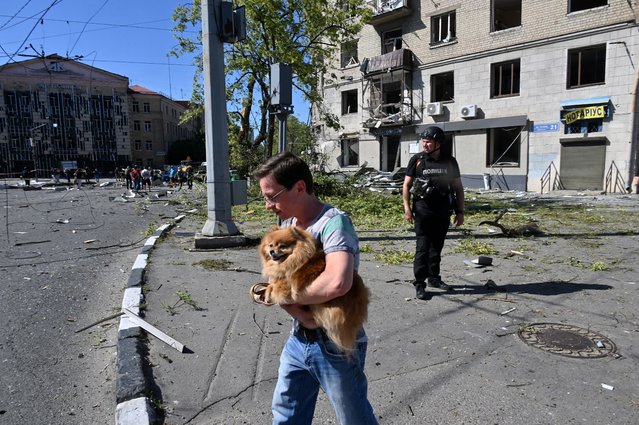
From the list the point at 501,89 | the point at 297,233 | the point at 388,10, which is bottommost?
the point at 297,233

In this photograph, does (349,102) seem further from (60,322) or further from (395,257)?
(60,322)

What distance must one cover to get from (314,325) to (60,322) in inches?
156

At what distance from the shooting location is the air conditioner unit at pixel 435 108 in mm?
25672

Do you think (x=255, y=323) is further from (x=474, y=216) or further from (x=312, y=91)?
(x=312, y=91)

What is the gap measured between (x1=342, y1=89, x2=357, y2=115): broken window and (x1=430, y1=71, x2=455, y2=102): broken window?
6.73 meters

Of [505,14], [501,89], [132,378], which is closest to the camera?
[132,378]

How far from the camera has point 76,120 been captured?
7062 centimetres

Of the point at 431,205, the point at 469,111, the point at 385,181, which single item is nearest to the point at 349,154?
the point at 385,181

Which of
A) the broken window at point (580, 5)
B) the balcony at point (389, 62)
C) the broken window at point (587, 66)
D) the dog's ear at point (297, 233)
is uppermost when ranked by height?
the broken window at point (580, 5)

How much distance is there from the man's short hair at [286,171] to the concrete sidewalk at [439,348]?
1758mm

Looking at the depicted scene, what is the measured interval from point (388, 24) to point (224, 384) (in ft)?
97.0

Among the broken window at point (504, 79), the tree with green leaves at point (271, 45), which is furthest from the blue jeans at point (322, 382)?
the broken window at point (504, 79)

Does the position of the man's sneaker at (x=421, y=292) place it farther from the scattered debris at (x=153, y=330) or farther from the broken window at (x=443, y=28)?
the broken window at (x=443, y=28)

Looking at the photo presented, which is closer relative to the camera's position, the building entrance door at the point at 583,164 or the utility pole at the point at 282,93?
the utility pole at the point at 282,93
